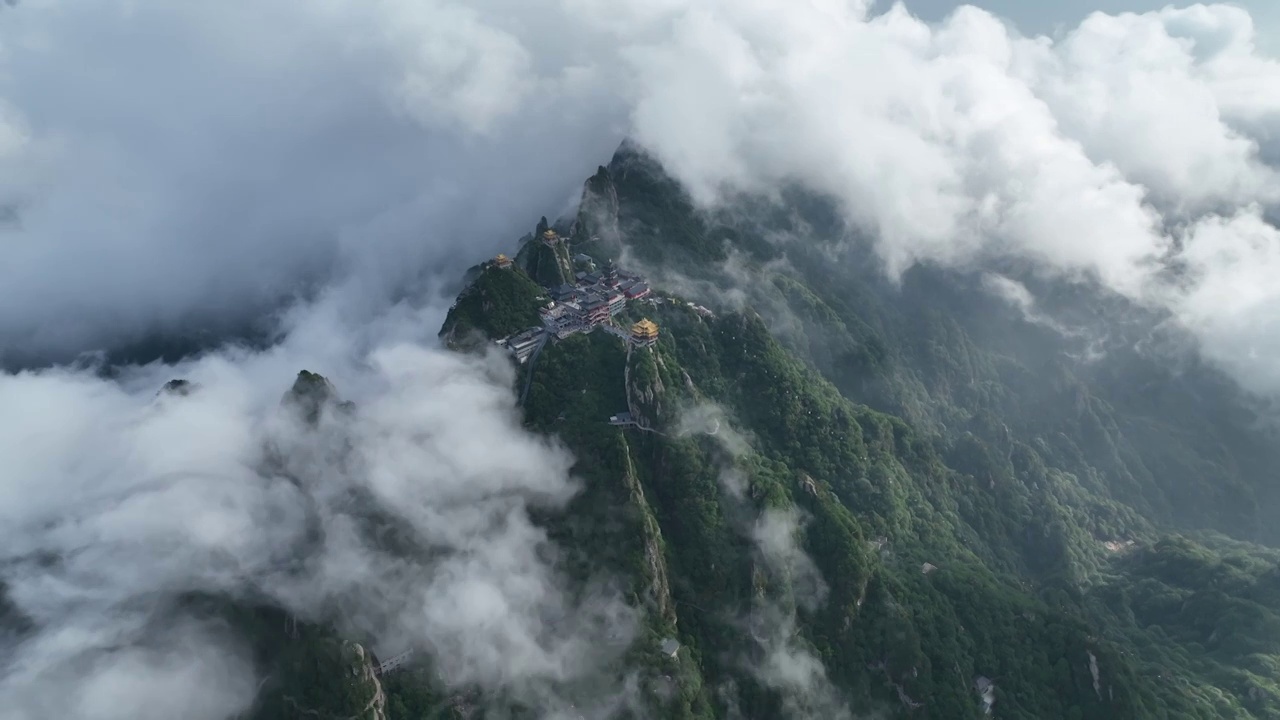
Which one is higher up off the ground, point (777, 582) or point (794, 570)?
point (794, 570)

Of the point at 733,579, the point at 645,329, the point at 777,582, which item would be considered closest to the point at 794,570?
the point at 777,582

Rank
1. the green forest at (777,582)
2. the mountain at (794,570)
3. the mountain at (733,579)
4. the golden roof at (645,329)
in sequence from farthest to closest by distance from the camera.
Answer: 1. the golden roof at (645,329)
2. the mountain at (794,570)
3. the green forest at (777,582)
4. the mountain at (733,579)

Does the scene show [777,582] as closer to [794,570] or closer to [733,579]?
[794,570]

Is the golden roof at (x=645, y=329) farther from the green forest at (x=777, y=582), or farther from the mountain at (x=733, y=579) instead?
the green forest at (x=777, y=582)

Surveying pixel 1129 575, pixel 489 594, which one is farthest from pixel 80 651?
pixel 1129 575

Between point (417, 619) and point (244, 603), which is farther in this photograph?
point (417, 619)

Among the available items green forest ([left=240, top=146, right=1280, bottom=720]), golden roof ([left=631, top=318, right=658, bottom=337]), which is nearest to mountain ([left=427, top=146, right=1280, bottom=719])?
green forest ([left=240, top=146, right=1280, bottom=720])

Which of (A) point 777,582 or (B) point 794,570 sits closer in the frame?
(A) point 777,582

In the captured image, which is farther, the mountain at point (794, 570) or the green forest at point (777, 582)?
the mountain at point (794, 570)

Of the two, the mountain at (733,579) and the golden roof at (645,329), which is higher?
the golden roof at (645,329)

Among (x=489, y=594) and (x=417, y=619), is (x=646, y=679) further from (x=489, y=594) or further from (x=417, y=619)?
(x=417, y=619)

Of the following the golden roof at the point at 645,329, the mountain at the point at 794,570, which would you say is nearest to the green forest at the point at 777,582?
the mountain at the point at 794,570
